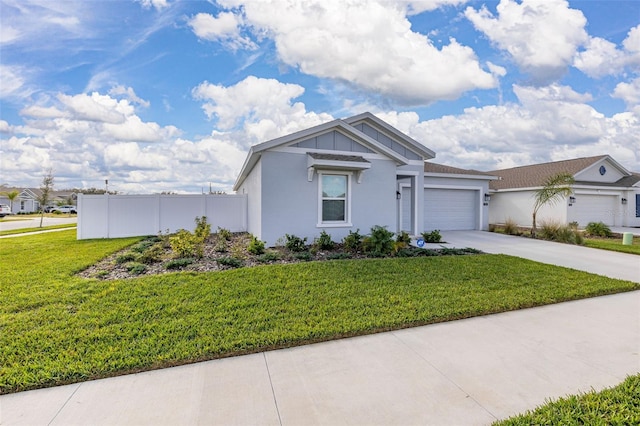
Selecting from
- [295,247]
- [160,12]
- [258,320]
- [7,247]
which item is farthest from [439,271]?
[7,247]

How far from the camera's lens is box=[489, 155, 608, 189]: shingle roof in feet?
65.7

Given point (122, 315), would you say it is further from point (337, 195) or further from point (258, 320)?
point (337, 195)

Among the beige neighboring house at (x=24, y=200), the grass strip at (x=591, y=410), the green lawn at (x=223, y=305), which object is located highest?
the beige neighboring house at (x=24, y=200)

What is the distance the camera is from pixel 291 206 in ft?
32.3

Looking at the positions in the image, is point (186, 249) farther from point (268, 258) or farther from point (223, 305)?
point (223, 305)

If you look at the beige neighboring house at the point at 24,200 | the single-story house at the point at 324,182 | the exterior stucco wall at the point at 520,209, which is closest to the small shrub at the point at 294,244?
the single-story house at the point at 324,182

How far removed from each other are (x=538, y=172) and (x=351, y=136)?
18.6 m

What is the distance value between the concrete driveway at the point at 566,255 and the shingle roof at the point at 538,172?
9091 millimetres

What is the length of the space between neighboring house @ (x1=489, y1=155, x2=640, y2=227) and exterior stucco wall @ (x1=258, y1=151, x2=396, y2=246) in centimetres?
1434

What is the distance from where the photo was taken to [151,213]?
13664mm

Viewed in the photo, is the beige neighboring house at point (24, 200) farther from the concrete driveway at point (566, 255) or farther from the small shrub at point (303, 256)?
the concrete driveway at point (566, 255)

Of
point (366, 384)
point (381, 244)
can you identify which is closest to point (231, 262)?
point (381, 244)

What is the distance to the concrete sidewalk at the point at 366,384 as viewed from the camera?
256 cm

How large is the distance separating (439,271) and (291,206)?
4.84 metres
